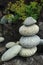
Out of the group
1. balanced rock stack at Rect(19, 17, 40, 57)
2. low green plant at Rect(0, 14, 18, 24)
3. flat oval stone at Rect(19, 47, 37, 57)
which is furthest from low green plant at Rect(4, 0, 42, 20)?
flat oval stone at Rect(19, 47, 37, 57)

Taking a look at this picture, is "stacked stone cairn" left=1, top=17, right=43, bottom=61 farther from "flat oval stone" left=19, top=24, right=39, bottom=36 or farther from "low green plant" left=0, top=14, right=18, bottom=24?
"low green plant" left=0, top=14, right=18, bottom=24

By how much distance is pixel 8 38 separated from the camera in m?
4.92

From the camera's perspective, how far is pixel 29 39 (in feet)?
13.2

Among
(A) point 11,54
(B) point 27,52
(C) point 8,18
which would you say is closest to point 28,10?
(C) point 8,18

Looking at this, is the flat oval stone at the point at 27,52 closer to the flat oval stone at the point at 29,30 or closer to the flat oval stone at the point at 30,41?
the flat oval stone at the point at 30,41

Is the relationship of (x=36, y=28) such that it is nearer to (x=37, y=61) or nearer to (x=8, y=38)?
(x=37, y=61)

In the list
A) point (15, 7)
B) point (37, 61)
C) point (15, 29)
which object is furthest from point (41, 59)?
point (15, 7)

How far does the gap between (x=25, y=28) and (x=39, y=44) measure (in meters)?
0.48

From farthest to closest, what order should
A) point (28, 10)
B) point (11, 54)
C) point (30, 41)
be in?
point (28, 10), point (30, 41), point (11, 54)

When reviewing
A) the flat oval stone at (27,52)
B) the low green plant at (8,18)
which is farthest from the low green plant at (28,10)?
the flat oval stone at (27,52)

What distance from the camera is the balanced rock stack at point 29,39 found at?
397cm

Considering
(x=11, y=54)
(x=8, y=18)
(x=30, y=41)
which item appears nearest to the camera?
(x=11, y=54)

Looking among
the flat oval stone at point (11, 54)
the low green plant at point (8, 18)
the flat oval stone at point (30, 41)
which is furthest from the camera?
the low green plant at point (8, 18)

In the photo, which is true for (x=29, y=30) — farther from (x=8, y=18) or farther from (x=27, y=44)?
(x=8, y=18)
